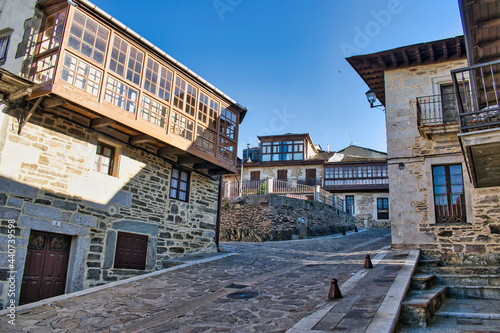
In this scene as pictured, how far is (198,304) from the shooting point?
6.33 m

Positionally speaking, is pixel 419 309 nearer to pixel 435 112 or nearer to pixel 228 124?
pixel 435 112

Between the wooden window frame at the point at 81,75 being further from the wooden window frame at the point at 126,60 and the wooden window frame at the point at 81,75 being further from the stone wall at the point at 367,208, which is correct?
the stone wall at the point at 367,208

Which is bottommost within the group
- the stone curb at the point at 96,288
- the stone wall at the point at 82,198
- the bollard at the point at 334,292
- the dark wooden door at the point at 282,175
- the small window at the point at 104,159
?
the stone curb at the point at 96,288

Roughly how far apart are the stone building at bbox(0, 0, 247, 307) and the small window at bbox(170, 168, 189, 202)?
0.15ft

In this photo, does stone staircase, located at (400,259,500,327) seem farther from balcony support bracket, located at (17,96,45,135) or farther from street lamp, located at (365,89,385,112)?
balcony support bracket, located at (17,96,45,135)

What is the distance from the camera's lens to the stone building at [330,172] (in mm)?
30078

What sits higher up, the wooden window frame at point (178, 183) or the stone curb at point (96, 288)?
the wooden window frame at point (178, 183)

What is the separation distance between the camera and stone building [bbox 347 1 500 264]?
954 cm

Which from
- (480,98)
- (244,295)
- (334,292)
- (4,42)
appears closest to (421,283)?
(334,292)

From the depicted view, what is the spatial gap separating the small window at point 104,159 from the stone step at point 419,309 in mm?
7376

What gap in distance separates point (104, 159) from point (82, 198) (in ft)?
4.28

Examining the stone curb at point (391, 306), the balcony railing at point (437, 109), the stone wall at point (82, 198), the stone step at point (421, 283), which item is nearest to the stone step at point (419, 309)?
the stone curb at point (391, 306)

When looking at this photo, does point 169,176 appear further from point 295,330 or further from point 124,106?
point 295,330

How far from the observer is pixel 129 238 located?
9758mm
